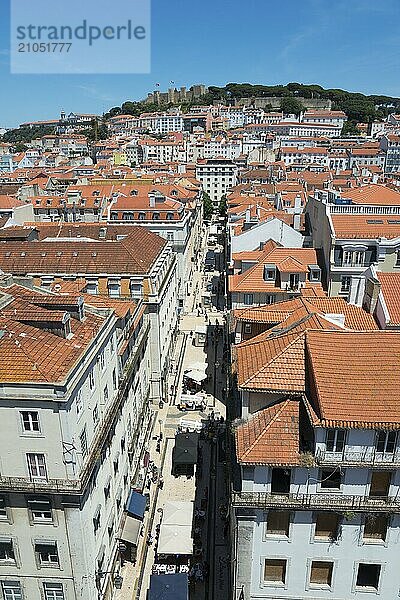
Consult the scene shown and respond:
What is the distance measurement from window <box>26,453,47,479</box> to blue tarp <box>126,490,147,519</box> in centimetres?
1273

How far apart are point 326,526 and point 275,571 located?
3.62 m

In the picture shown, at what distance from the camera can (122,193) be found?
310 ft

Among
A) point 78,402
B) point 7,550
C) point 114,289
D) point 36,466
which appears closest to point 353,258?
point 114,289

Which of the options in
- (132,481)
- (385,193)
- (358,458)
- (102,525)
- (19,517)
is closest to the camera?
(358,458)

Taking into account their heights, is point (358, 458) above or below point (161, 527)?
above

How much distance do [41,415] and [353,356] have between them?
49.9 feet

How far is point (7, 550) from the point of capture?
2723cm

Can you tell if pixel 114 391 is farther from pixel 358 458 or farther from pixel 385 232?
pixel 385 232

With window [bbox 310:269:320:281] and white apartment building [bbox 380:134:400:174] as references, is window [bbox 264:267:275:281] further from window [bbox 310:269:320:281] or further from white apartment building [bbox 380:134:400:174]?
white apartment building [bbox 380:134:400:174]

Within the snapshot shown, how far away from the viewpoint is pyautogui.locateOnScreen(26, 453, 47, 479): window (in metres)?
25.1

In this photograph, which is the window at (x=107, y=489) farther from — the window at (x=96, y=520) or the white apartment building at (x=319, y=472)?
the white apartment building at (x=319, y=472)

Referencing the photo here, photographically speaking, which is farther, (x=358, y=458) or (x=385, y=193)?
(x=385, y=193)

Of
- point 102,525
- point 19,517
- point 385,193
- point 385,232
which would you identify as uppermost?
point 385,193

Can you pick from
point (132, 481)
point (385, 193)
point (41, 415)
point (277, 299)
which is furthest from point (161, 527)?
point (385, 193)
